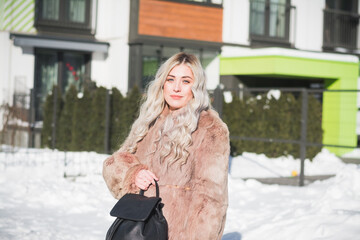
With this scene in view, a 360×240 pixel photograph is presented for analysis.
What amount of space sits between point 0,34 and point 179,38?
534cm

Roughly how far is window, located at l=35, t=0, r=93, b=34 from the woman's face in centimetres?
1437

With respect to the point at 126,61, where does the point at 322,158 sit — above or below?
below

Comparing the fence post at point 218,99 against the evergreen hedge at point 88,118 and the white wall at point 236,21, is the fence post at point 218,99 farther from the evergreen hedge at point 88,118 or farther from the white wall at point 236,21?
the white wall at point 236,21

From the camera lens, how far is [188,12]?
17.6 meters

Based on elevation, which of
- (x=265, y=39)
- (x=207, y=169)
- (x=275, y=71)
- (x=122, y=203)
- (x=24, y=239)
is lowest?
(x=24, y=239)

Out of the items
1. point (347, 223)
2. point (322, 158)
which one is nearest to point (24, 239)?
point (347, 223)

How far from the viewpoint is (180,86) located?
3377 mm

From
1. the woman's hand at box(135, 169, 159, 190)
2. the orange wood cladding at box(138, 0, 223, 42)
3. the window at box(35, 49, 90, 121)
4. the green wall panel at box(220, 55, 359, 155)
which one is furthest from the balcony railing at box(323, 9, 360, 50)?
the woman's hand at box(135, 169, 159, 190)

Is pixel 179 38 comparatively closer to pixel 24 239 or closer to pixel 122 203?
pixel 24 239

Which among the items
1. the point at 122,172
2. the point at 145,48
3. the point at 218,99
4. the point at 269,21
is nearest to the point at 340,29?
the point at 269,21

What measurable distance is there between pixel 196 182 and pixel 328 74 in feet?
52.3

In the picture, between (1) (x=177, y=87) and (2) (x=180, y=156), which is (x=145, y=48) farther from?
(2) (x=180, y=156)

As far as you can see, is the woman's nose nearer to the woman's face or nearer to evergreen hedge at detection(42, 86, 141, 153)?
the woman's face

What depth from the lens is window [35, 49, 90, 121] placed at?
1734cm
